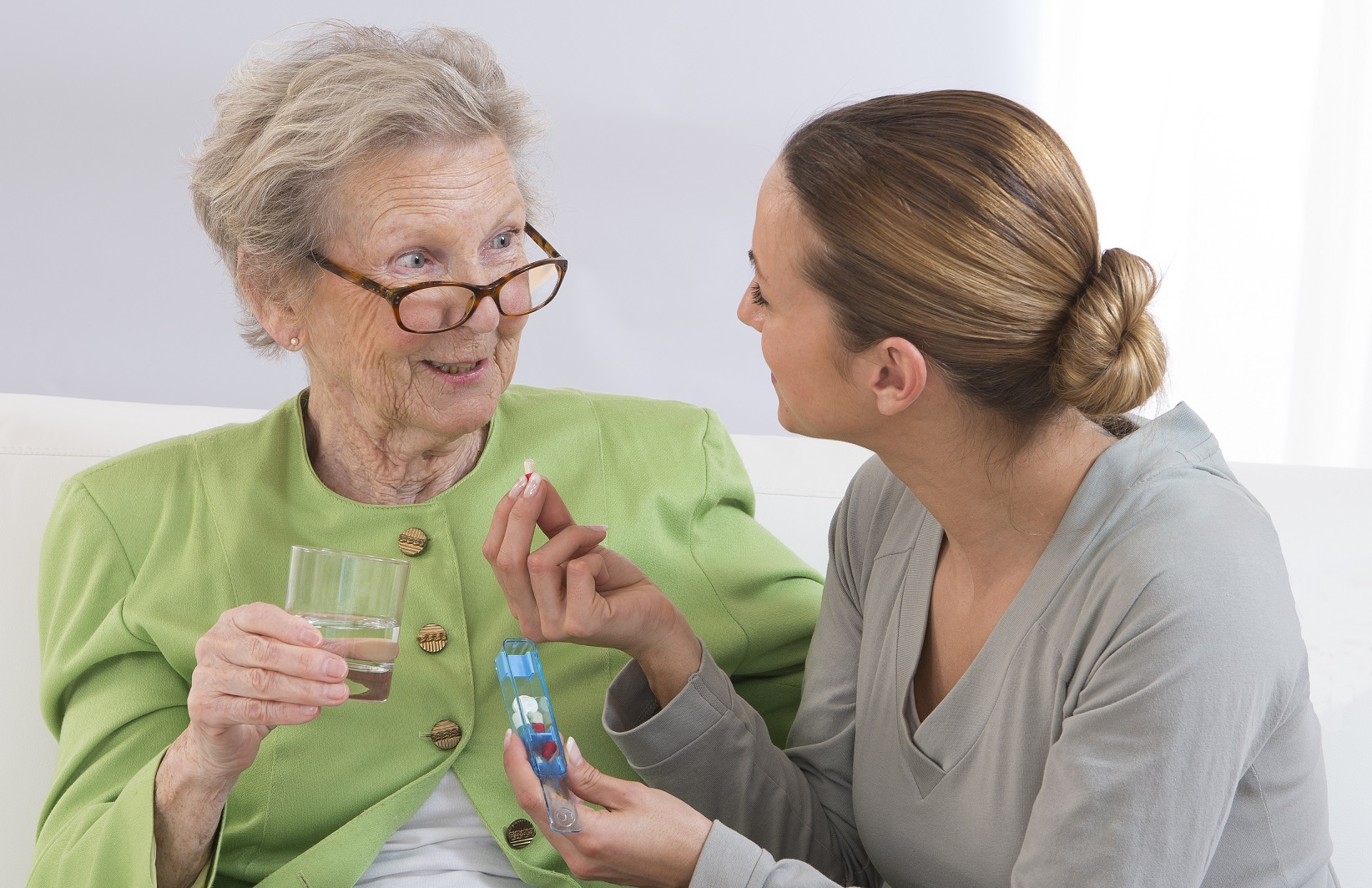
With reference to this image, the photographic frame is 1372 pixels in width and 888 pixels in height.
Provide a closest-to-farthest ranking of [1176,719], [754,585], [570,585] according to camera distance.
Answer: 1. [1176,719]
2. [570,585]
3. [754,585]

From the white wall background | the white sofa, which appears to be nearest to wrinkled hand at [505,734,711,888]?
the white sofa

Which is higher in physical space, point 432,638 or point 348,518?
point 348,518

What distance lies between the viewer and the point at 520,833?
1686mm

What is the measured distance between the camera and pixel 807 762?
Answer: 1796mm

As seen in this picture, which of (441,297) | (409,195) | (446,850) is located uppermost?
(409,195)

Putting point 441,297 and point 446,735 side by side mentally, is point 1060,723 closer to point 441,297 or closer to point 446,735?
point 446,735

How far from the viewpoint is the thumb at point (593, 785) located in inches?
57.2

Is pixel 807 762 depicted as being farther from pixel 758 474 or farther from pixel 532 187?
pixel 532 187

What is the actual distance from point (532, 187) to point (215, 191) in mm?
477

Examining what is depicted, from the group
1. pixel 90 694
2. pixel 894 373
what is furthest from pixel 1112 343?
pixel 90 694

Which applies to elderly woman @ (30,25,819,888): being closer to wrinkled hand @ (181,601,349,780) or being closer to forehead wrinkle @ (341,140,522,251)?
forehead wrinkle @ (341,140,522,251)

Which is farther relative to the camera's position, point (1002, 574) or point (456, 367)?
point (456, 367)

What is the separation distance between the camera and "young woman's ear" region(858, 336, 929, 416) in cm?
140

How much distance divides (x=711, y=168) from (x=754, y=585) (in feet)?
4.75
